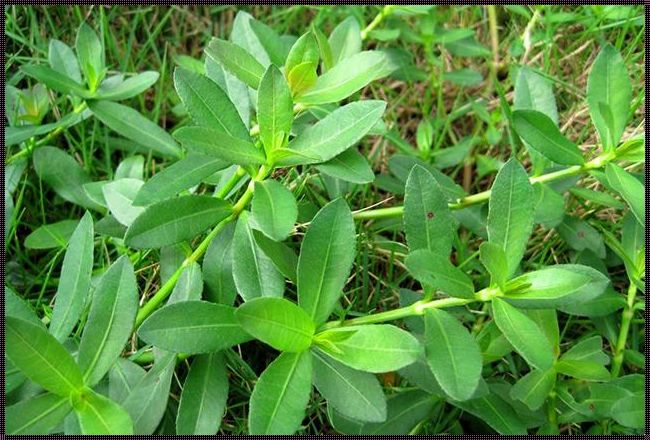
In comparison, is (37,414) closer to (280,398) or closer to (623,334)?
(280,398)

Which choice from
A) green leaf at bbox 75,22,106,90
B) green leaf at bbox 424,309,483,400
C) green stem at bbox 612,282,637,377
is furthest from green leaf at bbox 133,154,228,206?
green stem at bbox 612,282,637,377

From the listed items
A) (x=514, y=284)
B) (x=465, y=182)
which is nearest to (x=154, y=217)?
(x=514, y=284)

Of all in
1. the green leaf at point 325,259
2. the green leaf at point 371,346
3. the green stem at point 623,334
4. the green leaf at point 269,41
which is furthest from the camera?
the green leaf at point 269,41

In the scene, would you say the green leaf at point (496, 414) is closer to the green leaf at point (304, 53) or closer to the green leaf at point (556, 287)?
the green leaf at point (556, 287)

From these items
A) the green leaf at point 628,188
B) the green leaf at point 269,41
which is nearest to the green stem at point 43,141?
→ the green leaf at point 269,41

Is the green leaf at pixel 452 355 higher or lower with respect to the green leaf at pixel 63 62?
lower

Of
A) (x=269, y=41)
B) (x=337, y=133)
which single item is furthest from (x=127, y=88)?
(x=337, y=133)
